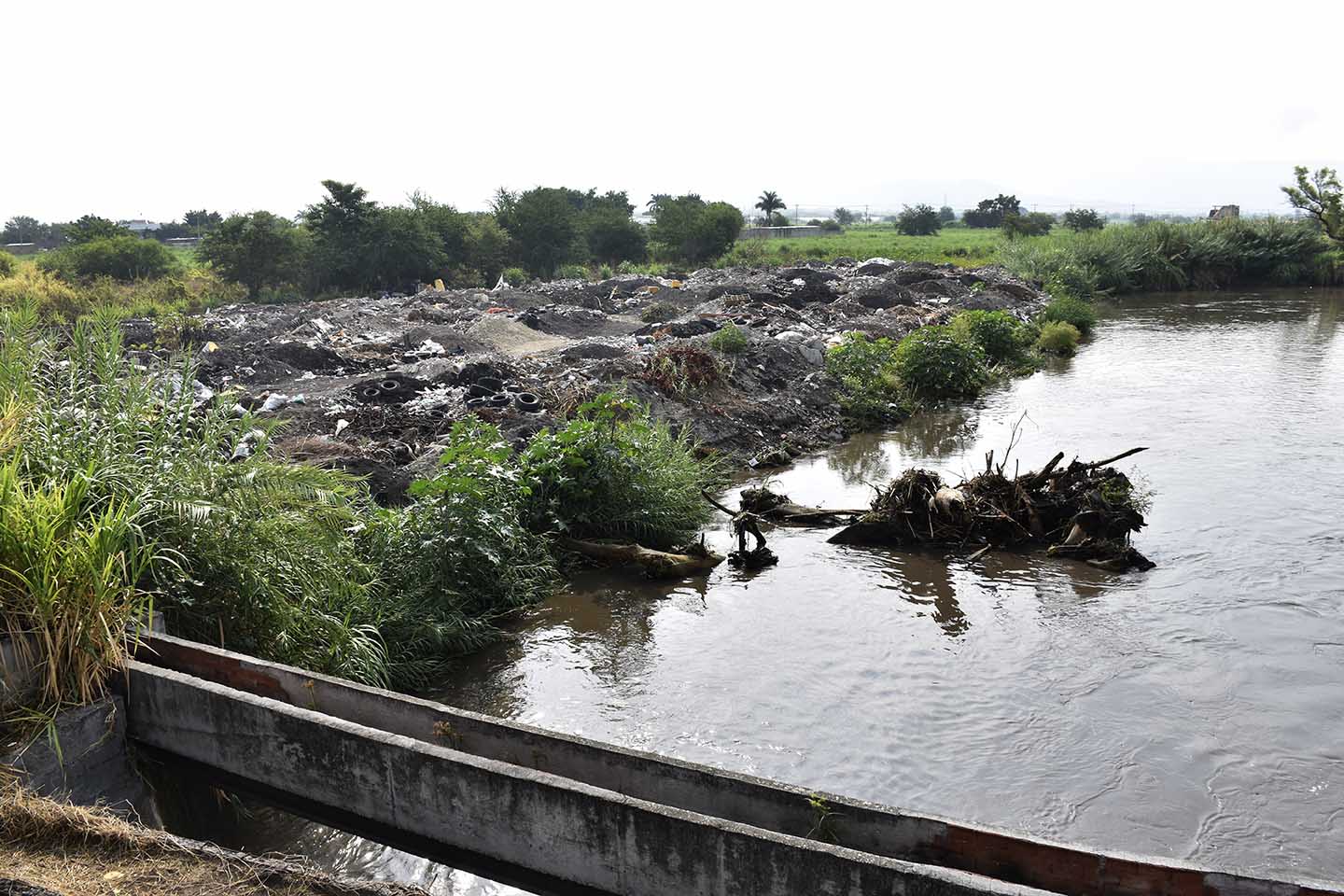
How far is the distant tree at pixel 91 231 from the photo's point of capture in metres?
37.0

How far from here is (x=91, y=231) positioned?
3769cm

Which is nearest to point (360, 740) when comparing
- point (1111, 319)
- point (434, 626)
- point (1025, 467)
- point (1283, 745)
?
point (434, 626)

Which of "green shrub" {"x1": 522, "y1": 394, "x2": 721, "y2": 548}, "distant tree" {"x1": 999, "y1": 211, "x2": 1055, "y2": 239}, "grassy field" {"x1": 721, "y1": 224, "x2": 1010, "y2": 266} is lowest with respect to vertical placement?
"green shrub" {"x1": 522, "y1": 394, "x2": 721, "y2": 548}

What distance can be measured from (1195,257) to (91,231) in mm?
41456

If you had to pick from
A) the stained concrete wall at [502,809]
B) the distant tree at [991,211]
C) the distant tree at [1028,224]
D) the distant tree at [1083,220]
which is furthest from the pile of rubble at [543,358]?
the distant tree at [991,211]

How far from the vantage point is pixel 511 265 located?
3922 centimetres

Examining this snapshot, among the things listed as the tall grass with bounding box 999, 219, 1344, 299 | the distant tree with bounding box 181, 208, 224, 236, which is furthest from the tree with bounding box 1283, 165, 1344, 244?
the distant tree with bounding box 181, 208, 224, 236

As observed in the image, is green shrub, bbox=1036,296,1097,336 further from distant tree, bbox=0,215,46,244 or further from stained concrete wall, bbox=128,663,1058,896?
distant tree, bbox=0,215,46,244

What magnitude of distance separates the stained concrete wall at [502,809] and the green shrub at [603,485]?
12.4 ft

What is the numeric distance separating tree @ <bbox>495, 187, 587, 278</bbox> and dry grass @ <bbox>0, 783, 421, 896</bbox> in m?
36.5

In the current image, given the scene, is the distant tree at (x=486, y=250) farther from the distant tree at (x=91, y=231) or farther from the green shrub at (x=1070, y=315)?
the green shrub at (x=1070, y=315)

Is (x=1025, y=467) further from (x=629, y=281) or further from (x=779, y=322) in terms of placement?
(x=629, y=281)

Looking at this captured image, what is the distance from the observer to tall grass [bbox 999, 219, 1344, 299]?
32.2m

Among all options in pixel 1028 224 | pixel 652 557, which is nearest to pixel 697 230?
pixel 1028 224
